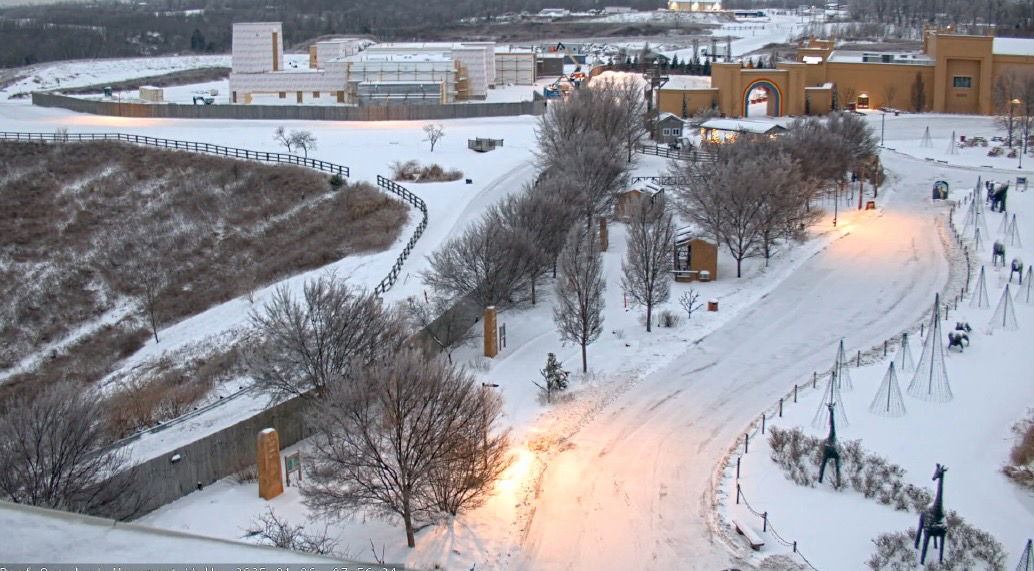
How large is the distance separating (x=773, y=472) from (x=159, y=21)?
541 ft

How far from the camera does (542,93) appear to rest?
7025 centimetres

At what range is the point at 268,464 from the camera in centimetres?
1662

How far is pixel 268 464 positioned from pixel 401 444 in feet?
10.0

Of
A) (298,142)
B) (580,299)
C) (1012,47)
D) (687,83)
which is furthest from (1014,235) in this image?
(1012,47)

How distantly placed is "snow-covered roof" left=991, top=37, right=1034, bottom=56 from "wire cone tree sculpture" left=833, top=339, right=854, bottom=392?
151ft

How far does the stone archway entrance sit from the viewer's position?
59.7 metres

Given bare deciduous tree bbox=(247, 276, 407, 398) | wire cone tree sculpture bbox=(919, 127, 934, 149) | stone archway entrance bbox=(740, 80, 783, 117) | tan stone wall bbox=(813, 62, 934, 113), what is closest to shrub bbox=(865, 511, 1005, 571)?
bare deciduous tree bbox=(247, 276, 407, 398)

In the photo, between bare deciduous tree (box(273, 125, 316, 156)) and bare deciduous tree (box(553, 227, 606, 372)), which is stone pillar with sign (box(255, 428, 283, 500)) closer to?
bare deciduous tree (box(553, 227, 606, 372))

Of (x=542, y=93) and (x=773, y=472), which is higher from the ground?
(x=542, y=93)

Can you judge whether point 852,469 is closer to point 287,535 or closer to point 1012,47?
point 287,535

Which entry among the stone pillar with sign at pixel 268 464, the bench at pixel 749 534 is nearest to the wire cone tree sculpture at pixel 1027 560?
the bench at pixel 749 534

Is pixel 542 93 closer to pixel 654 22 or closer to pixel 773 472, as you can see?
pixel 773 472

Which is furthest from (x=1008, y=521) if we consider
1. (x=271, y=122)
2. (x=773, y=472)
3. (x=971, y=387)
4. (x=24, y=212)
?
(x=271, y=122)

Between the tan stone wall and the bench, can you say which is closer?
the bench
